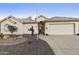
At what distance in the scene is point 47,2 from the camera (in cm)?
973

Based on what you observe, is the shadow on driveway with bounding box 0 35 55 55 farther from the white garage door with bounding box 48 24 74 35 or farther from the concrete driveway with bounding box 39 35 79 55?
the white garage door with bounding box 48 24 74 35

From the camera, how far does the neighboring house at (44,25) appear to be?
10297mm

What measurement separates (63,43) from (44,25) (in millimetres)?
1349

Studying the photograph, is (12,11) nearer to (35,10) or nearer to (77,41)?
(35,10)

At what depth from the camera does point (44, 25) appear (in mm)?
10641

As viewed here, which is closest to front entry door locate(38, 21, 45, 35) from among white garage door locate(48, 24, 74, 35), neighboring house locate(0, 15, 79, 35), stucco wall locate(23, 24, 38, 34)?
neighboring house locate(0, 15, 79, 35)

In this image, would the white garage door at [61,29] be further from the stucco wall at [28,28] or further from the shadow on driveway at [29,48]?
the shadow on driveway at [29,48]

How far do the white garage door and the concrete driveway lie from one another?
8.5 inches

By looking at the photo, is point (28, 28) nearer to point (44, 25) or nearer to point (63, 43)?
point (44, 25)

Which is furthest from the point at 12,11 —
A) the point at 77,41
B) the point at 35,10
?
the point at 77,41

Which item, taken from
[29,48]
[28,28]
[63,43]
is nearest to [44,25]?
[28,28]

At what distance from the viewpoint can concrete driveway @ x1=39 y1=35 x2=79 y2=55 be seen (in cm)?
1001

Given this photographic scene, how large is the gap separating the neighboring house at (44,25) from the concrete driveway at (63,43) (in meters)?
0.26
